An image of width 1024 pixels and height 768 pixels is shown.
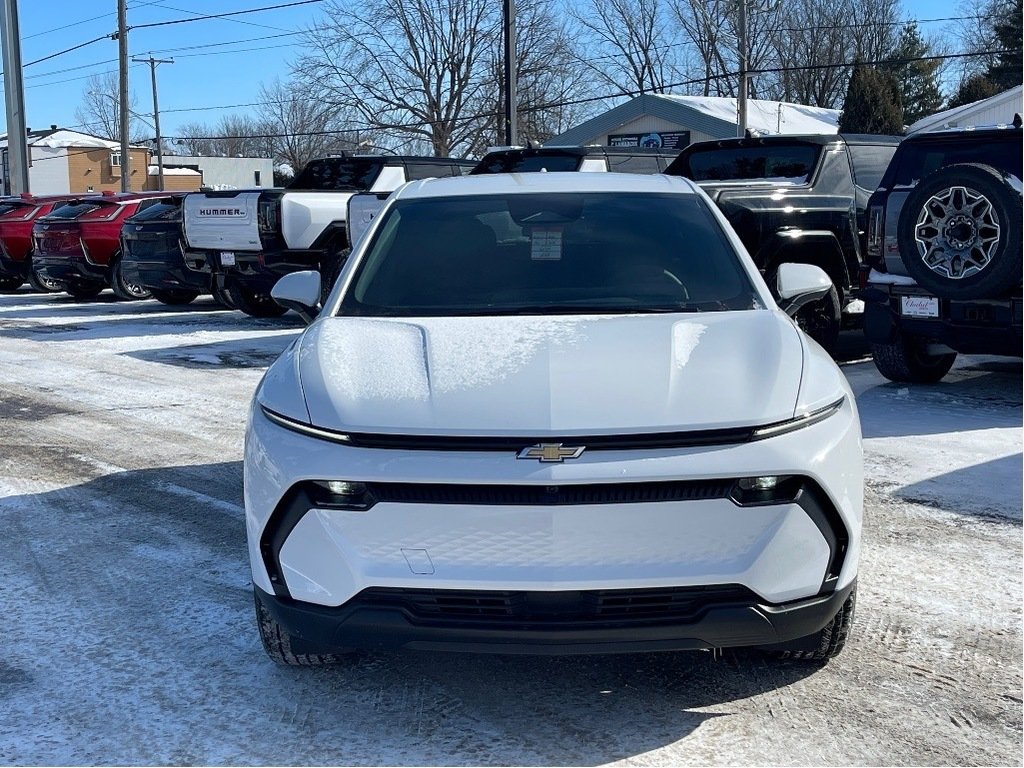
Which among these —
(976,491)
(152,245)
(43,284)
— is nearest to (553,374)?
(976,491)

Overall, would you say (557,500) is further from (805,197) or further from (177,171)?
(177,171)

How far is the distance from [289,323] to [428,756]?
11535mm

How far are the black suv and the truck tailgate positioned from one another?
302 inches

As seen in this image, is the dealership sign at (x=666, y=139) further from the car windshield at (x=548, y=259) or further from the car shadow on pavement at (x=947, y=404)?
the car windshield at (x=548, y=259)

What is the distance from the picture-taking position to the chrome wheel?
729 cm

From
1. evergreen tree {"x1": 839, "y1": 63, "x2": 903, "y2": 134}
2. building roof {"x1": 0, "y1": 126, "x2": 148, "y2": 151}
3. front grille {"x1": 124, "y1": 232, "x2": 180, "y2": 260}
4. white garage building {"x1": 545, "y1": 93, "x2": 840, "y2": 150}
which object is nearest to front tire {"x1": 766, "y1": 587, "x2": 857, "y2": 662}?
front grille {"x1": 124, "y1": 232, "x2": 180, "y2": 260}

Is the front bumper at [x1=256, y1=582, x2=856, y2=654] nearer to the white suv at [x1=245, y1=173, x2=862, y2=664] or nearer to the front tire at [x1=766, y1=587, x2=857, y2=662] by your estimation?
the white suv at [x1=245, y1=173, x2=862, y2=664]

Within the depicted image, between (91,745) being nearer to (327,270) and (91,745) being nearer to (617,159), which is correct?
(327,270)

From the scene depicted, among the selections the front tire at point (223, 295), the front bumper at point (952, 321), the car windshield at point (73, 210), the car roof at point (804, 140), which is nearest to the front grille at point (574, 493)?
the front bumper at point (952, 321)

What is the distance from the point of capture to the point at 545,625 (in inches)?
120

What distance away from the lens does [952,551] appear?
487cm

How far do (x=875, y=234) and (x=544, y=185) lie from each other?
4290 millimetres

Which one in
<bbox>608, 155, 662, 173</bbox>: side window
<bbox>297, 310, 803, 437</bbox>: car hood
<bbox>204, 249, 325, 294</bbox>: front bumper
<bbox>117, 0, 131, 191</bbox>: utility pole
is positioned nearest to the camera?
<bbox>297, 310, 803, 437</bbox>: car hood

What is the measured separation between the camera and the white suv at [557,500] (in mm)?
3018
